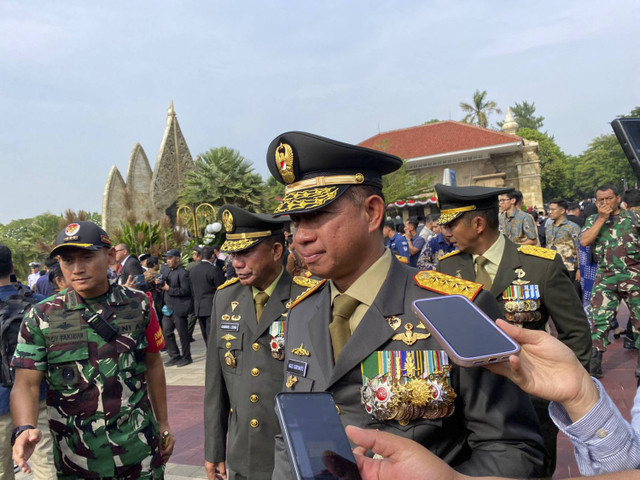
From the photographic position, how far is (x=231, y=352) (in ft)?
9.89

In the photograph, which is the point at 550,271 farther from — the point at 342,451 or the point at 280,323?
the point at 342,451

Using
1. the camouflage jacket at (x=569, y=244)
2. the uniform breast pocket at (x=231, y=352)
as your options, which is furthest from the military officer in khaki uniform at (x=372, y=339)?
the camouflage jacket at (x=569, y=244)

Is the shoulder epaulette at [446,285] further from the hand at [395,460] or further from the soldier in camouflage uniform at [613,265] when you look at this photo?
the soldier in camouflage uniform at [613,265]

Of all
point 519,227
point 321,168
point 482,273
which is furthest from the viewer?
point 519,227

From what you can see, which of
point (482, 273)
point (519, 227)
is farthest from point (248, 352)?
point (519, 227)

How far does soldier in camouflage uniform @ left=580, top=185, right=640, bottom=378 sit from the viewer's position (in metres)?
5.29

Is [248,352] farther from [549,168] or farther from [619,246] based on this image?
[549,168]

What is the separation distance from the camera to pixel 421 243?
1117 cm

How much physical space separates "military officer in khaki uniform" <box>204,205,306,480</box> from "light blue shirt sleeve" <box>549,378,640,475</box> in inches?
71.2

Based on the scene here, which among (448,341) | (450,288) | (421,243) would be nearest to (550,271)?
(450,288)

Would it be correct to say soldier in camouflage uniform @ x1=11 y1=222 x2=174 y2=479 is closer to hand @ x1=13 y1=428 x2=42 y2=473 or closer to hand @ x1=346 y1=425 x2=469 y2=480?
hand @ x1=13 y1=428 x2=42 y2=473

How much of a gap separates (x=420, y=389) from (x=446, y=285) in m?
0.42

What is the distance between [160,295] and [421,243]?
19.5 ft

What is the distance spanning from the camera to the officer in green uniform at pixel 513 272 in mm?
2914
